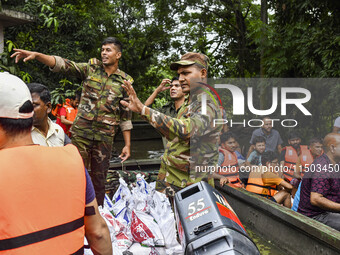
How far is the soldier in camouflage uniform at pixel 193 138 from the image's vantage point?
7.32 feet

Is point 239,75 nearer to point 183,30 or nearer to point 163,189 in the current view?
point 183,30

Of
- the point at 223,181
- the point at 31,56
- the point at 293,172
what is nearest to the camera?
the point at 31,56

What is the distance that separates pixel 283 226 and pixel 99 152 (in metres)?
1.98

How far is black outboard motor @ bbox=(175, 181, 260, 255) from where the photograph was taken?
5.13 feet

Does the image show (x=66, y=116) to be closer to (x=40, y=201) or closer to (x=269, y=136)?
(x=269, y=136)

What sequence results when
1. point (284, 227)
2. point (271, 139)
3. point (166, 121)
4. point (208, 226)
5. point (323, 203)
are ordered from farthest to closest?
1. point (271, 139)
2. point (284, 227)
3. point (323, 203)
4. point (166, 121)
5. point (208, 226)

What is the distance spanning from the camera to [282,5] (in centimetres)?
675

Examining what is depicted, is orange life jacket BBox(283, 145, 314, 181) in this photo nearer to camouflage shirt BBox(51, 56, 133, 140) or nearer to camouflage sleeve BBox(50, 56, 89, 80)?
camouflage shirt BBox(51, 56, 133, 140)

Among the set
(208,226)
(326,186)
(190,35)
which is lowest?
(326,186)

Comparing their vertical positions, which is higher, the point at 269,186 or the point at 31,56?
the point at 31,56

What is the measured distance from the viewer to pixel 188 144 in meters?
2.43

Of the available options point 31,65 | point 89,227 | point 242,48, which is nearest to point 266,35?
point 242,48

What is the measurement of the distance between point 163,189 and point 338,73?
427cm

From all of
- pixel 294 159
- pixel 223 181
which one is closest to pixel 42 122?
pixel 223 181
